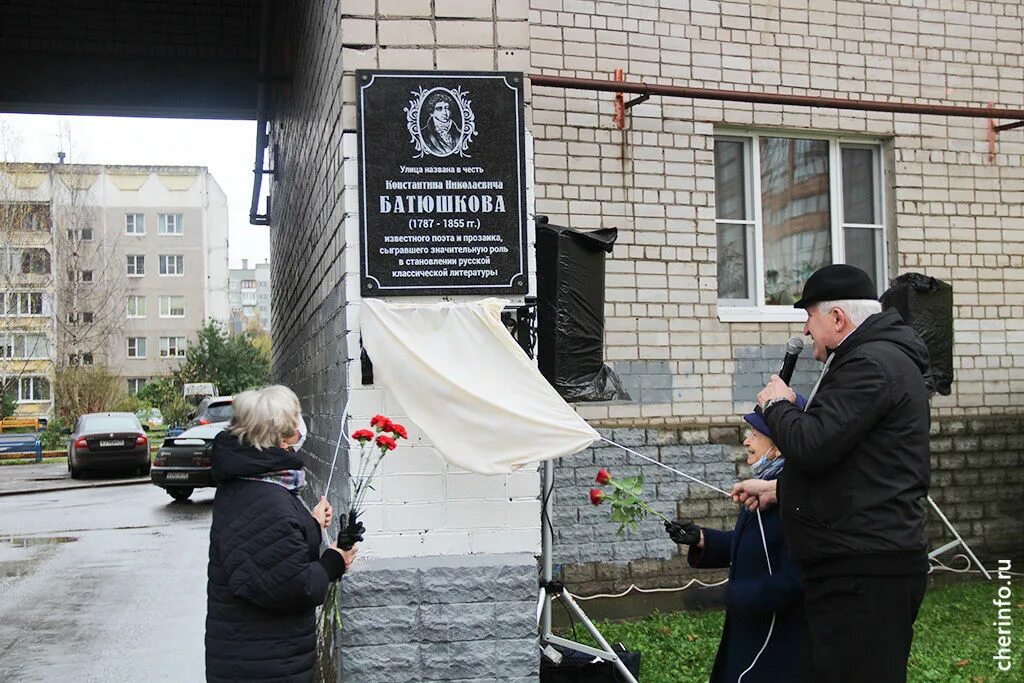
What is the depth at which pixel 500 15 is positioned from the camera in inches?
185

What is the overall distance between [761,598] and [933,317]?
498 centimetres

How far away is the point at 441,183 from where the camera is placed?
15.0ft

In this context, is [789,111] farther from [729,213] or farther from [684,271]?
[684,271]

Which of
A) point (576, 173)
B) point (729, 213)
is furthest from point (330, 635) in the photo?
point (729, 213)

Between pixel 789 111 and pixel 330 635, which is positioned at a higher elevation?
pixel 789 111

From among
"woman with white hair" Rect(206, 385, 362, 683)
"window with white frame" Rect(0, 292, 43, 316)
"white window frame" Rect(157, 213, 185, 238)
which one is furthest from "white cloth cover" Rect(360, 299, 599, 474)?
"white window frame" Rect(157, 213, 185, 238)

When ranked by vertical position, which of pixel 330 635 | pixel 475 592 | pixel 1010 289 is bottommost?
pixel 330 635

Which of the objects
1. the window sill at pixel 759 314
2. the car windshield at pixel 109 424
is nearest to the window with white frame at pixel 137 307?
the car windshield at pixel 109 424

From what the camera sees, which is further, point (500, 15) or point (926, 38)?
point (926, 38)

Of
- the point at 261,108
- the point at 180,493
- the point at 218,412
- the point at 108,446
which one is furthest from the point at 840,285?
the point at 108,446

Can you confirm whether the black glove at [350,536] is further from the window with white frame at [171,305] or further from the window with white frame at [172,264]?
the window with white frame at [172,264]

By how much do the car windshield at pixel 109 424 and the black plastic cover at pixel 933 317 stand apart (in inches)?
815

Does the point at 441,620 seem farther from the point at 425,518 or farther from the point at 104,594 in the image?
the point at 104,594

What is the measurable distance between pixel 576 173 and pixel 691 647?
11.2 ft
